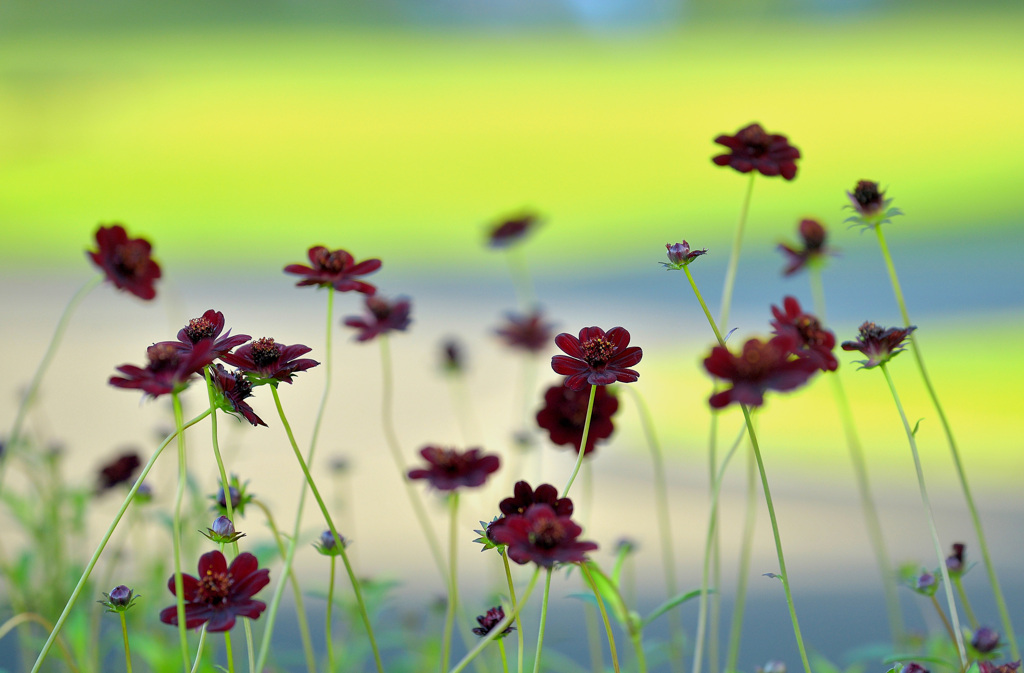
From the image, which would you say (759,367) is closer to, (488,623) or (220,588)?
(488,623)

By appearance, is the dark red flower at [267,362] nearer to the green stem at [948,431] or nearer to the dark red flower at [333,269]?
the dark red flower at [333,269]

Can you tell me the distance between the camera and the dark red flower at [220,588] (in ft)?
1.66

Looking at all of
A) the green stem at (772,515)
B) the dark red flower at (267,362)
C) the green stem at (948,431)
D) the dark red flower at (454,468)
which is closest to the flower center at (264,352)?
the dark red flower at (267,362)

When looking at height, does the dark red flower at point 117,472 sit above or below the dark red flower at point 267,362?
above

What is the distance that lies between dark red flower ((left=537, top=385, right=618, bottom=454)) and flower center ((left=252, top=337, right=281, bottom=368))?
0.25 metres

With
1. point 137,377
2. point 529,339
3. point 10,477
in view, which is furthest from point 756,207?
point 137,377

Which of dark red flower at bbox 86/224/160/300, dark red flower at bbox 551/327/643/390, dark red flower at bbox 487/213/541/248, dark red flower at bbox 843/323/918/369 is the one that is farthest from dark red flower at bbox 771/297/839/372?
dark red flower at bbox 487/213/541/248

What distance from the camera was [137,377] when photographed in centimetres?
50

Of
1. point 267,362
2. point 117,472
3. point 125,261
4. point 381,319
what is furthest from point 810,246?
point 117,472

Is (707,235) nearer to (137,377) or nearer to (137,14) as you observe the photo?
(137,377)

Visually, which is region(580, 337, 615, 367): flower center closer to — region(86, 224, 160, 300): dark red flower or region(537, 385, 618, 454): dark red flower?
region(537, 385, 618, 454): dark red flower

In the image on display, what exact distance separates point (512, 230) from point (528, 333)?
0.74 feet

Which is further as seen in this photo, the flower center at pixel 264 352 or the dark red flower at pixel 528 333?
the dark red flower at pixel 528 333

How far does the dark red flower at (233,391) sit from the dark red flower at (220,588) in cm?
10
